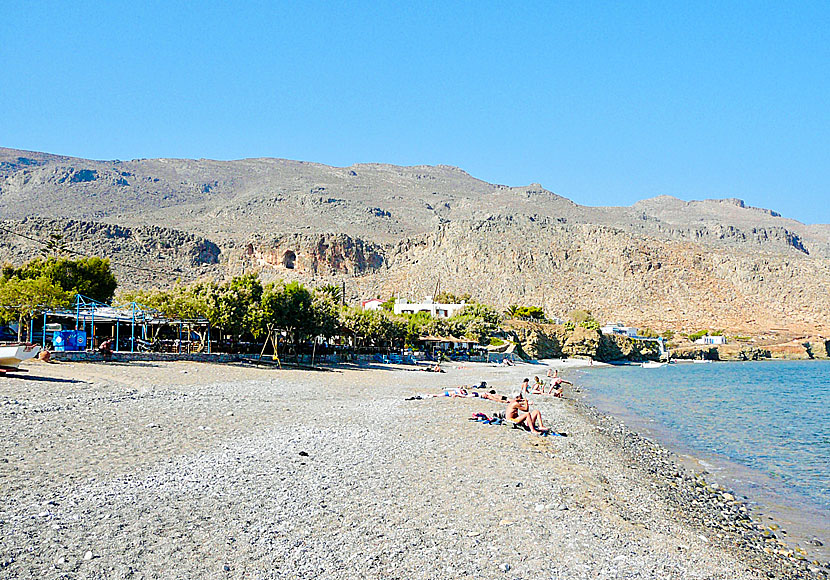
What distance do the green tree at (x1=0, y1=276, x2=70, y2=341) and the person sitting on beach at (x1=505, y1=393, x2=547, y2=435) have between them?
1972 cm

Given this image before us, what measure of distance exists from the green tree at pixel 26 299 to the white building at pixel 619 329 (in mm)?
66843

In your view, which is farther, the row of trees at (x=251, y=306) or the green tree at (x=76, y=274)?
the green tree at (x=76, y=274)

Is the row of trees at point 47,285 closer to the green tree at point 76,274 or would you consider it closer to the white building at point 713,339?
the green tree at point 76,274

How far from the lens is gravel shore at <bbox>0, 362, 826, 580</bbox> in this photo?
234 inches

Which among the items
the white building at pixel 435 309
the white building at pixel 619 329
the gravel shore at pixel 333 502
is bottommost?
the gravel shore at pixel 333 502

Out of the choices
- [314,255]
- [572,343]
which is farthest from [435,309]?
[314,255]

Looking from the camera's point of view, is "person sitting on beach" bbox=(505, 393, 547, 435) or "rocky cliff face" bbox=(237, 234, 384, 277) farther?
"rocky cliff face" bbox=(237, 234, 384, 277)

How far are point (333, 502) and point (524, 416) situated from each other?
27.5ft

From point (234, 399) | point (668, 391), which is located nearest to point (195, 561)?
point (234, 399)

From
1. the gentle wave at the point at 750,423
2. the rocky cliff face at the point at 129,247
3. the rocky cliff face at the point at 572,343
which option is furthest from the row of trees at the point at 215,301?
the rocky cliff face at the point at 129,247

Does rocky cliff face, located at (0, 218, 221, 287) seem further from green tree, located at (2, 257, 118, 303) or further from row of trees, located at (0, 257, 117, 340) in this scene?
row of trees, located at (0, 257, 117, 340)

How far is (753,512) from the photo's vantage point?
10055 millimetres

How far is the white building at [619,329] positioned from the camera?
84812 mm

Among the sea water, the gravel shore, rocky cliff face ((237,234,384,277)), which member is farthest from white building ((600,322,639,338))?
the gravel shore
